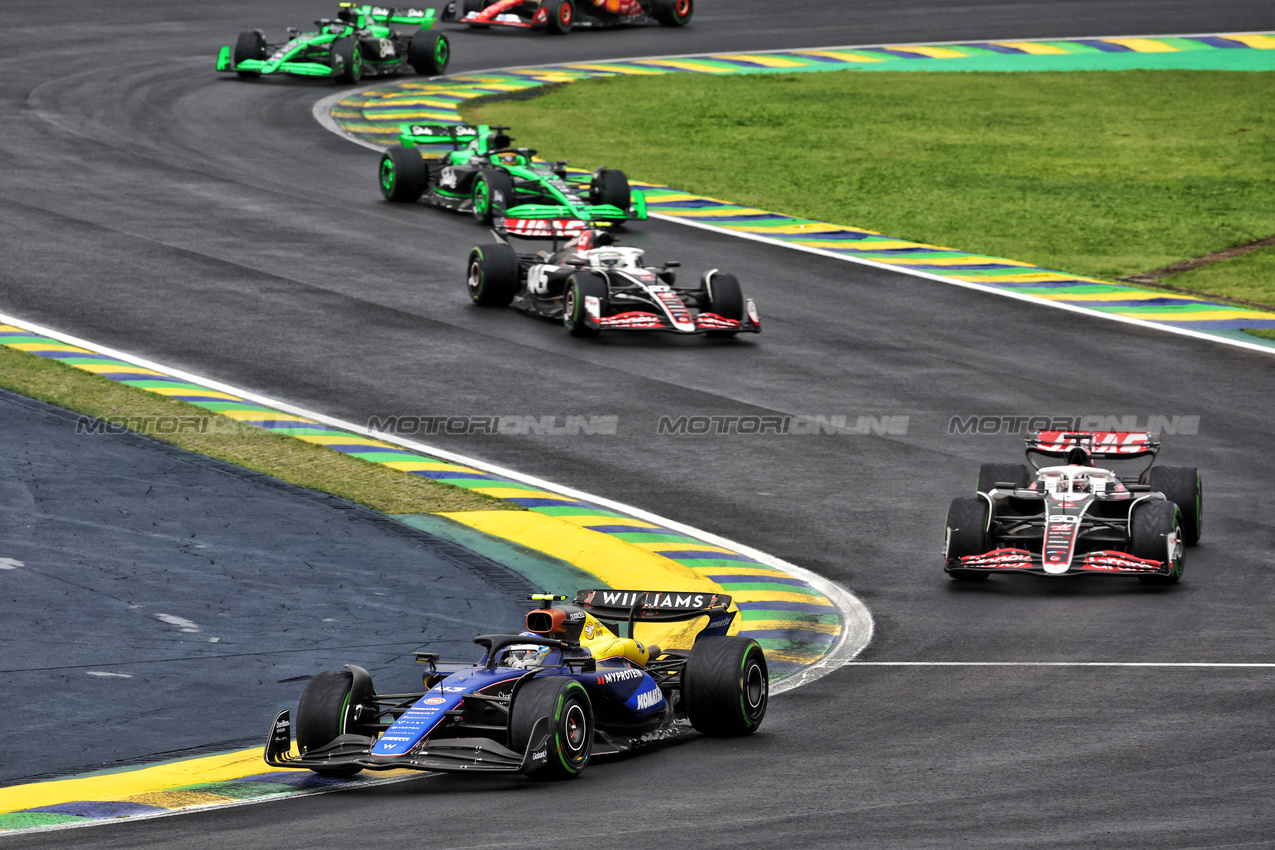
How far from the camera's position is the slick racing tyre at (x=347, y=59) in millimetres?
41531

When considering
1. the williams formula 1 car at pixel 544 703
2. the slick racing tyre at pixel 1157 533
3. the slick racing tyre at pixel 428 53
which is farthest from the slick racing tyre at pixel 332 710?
the slick racing tyre at pixel 428 53

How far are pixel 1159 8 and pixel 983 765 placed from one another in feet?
158

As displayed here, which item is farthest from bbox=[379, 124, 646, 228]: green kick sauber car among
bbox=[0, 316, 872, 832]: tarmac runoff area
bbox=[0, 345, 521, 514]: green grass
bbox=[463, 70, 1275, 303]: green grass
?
bbox=[0, 316, 872, 832]: tarmac runoff area

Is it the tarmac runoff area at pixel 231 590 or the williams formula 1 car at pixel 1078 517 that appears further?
the williams formula 1 car at pixel 1078 517

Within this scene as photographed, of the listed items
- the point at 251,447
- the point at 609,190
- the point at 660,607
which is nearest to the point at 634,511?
the point at 251,447

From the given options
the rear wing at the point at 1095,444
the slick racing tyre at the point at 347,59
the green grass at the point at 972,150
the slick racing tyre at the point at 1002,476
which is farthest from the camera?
the slick racing tyre at the point at 347,59

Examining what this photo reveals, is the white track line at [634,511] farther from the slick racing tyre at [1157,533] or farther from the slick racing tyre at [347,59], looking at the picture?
the slick racing tyre at [347,59]

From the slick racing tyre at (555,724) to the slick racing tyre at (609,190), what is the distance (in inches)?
787

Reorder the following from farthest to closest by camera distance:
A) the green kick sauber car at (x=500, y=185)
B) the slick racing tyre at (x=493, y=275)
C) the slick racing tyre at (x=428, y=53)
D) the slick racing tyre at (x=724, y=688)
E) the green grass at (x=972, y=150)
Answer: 1. the slick racing tyre at (x=428, y=53)
2. the green grass at (x=972, y=150)
3. the green kick sauber car at (x=500, y=185)
4. the slick racing tyre at (x=493, y=275)
5. the slick racing tyre at (x=724, y=688)

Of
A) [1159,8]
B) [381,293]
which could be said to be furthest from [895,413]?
[1159,8]

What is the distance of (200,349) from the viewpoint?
81.4 feet

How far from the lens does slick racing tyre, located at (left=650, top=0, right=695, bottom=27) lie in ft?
168

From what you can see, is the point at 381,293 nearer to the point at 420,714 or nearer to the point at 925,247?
the point at 925,247

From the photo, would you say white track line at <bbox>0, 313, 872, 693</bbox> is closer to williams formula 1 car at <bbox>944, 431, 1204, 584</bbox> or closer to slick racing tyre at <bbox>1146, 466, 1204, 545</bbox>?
williams formula 1 car at <bbox>944, 431, 1204, 584</bbox>
